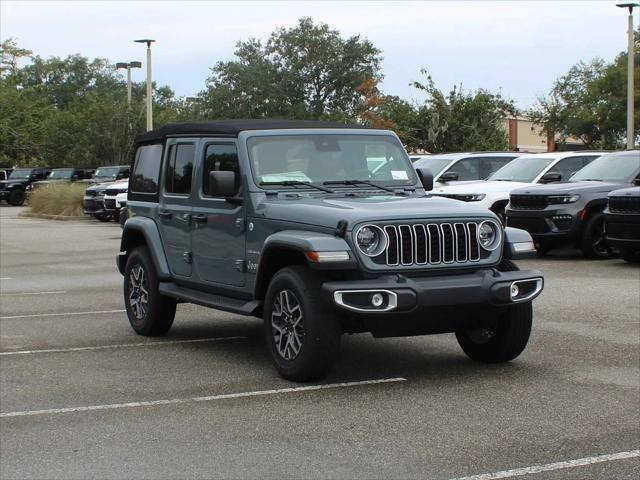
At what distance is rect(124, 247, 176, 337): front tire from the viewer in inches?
407

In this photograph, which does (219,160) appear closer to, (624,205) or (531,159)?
(624,205)

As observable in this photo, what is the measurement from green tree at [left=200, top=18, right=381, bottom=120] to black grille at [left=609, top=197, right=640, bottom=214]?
7001 cm

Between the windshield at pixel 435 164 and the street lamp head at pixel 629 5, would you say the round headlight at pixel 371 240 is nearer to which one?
the windshield at pixel 435 164

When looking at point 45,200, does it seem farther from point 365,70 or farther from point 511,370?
point 365,70

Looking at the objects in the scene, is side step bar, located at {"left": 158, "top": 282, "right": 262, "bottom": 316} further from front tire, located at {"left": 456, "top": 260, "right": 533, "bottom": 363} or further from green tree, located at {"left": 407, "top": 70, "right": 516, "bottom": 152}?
green tree, located at {"left": 407, "top": 70, "right": 516, "bottom": 152}

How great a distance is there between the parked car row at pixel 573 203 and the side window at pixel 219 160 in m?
8.62

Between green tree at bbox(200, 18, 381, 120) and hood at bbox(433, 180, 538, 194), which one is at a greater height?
green tree at bbox(200, 18, 381, 120)

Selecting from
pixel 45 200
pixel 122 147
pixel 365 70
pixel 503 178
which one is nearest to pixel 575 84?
pixel 365 70

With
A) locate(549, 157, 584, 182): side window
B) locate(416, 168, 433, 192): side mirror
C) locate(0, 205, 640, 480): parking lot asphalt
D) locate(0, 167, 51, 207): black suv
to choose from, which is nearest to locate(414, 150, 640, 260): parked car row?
locate(549, 157, 584, 182): side window

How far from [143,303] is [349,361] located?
2.30 metres

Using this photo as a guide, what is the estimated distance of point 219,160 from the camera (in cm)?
960

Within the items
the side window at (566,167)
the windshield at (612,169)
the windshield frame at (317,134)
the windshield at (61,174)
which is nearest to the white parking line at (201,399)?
the windshield frame at (317,134)

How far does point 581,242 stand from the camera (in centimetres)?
1845

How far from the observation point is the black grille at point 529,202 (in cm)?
1859
